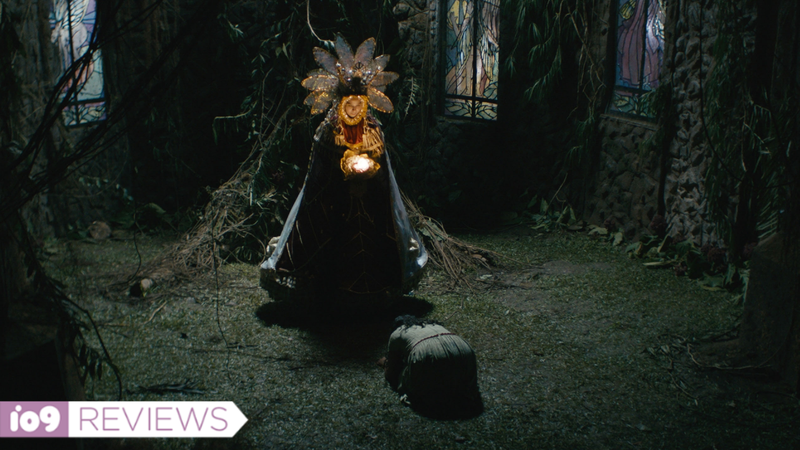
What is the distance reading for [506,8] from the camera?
21.6 ft

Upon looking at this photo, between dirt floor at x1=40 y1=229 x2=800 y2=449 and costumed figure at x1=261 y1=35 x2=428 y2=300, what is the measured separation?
0.29 m

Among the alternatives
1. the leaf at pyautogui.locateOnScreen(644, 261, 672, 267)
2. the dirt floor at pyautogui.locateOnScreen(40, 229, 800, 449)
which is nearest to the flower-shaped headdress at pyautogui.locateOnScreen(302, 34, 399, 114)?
the dirt floor at pyautogui.locateOnScreen(40, 229, 800, 449)

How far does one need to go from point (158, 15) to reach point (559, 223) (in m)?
4.91

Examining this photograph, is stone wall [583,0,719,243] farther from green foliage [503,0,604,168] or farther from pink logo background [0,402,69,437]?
pink logo background [0,402,69,437]

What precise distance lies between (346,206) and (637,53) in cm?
336

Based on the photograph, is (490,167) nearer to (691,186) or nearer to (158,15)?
(691,186)

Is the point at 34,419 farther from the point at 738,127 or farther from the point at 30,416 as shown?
the point at 738,127

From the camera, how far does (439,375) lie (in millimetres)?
2760

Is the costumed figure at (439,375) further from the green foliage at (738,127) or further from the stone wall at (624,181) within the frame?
the stone wall at (624,181)

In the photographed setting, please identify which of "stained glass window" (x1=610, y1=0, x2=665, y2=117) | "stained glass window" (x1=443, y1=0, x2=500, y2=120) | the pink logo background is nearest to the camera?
the pink logo background

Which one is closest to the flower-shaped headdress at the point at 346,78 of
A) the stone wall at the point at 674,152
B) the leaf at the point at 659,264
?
the stone wall at the point at 674,152

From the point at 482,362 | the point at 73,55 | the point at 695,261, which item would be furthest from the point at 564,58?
the point at 73,55

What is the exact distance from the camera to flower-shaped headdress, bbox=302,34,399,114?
139 inches

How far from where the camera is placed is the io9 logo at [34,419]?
1888 millimetres
